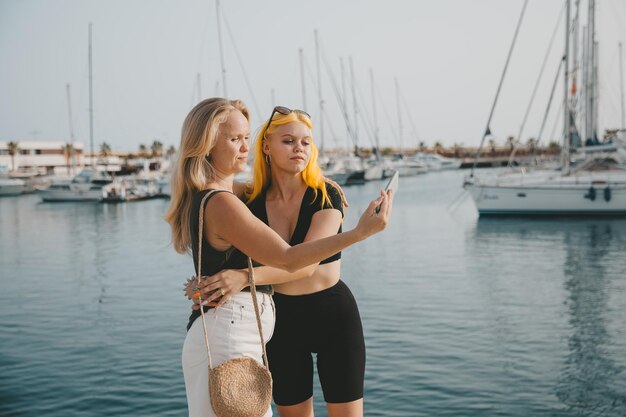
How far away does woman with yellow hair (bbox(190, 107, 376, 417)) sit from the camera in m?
3.05

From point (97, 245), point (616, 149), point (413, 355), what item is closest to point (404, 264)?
point (413, 355)

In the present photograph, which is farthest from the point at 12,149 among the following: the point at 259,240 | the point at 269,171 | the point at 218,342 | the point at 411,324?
the point at 259,240

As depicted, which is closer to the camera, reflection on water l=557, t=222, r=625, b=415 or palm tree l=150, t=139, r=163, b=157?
reflection on water l=557, t=222, r=625, b=415

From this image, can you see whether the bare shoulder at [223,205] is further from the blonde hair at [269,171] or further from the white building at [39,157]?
the white building at [39,157]

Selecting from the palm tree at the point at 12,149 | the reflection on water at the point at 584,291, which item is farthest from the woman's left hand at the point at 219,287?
the palm tree at the point at 12,149

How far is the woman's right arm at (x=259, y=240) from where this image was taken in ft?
8.57

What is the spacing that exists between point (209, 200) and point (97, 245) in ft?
96.7

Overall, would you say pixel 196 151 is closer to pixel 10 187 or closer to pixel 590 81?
pixel 590 81

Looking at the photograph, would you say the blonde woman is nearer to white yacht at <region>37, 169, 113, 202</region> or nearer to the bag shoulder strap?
the bag shoulder strap

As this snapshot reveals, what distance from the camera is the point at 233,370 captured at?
108 inches

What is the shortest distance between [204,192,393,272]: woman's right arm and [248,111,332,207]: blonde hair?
41 centimetres

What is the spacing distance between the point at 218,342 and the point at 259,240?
1.45 ft

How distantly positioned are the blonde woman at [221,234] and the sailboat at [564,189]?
30143 mm

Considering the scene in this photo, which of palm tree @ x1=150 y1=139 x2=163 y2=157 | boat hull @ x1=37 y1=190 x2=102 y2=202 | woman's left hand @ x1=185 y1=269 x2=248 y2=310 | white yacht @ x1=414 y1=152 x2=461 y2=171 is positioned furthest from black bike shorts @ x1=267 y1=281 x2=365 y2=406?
palm tree @ x1=150 y1=139 x2=163 y2=157
